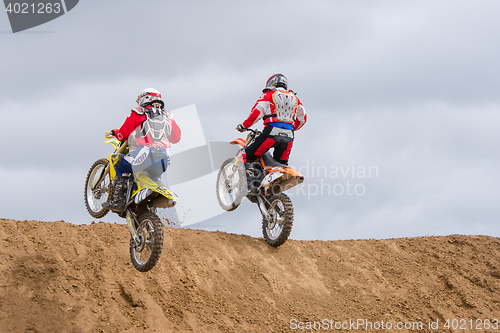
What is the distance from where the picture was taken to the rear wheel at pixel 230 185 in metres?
11.5

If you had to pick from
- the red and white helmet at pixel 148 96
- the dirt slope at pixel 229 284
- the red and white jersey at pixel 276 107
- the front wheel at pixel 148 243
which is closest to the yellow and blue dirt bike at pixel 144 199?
the front wheel at pixel 148 243

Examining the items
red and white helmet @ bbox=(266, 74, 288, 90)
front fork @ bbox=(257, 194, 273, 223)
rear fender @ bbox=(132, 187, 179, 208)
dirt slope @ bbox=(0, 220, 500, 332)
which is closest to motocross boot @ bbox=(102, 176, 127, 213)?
rear fender @ bbox=(132, 187, 179, 208)

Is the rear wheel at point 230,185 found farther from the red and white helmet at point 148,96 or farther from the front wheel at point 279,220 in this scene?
the red and white helmet at point 148,96

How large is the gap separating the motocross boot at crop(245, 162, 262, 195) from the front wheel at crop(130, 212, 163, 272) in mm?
3574

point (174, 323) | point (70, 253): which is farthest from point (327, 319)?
point (70, 253)

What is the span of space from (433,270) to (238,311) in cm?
605

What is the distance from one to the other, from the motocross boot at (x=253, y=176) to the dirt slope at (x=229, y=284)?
5.10 feet

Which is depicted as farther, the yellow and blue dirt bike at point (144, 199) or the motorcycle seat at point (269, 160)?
the motorcycle seat at point (269, 160)

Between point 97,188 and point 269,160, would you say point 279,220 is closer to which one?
point 269,160

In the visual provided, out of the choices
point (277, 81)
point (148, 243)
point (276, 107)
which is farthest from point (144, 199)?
point (277, 81)

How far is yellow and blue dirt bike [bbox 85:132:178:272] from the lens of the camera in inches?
313

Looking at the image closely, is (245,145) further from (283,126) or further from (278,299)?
(278,299)

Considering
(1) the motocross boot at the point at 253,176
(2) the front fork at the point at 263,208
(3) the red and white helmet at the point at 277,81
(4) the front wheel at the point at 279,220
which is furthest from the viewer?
(3) the red and white helmet at the point at 277,81

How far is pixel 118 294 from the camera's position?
9.54m
